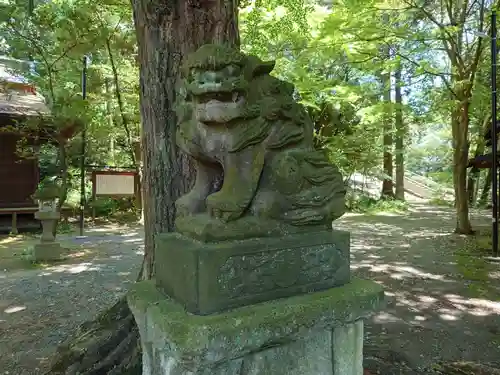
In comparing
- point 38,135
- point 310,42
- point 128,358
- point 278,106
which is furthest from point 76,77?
point 278,106

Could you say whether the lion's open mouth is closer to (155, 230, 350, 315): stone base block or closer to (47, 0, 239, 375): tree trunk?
(155, 230, 350, 315): stone base block

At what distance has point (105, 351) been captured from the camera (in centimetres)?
285

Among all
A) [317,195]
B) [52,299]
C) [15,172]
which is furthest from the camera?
[15,172]

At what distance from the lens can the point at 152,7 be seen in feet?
9.36

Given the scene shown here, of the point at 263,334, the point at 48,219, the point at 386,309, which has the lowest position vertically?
the point at 386,309

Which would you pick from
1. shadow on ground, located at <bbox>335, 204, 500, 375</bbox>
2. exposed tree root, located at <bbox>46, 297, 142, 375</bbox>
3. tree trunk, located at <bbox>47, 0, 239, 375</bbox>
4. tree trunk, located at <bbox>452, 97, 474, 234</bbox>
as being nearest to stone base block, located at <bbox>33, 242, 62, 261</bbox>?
exposed tree root, located at <bbox>46, 297, 142, 375</bbox>

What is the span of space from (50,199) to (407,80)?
29.5ft

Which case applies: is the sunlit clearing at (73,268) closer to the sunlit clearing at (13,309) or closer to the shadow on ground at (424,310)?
the sunlit clearing at (13,309)

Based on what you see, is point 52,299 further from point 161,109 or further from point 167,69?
point 167,69

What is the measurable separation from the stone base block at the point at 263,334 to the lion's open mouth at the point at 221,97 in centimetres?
90

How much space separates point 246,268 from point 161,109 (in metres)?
1.70

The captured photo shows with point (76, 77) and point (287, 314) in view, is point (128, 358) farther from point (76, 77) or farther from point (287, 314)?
point (76, 77)

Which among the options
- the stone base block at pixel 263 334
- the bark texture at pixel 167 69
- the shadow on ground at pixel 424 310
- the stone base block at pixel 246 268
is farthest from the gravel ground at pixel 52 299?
the shadow on ground at pixel 424 310

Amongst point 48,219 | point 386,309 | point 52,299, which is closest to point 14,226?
point 48,219
